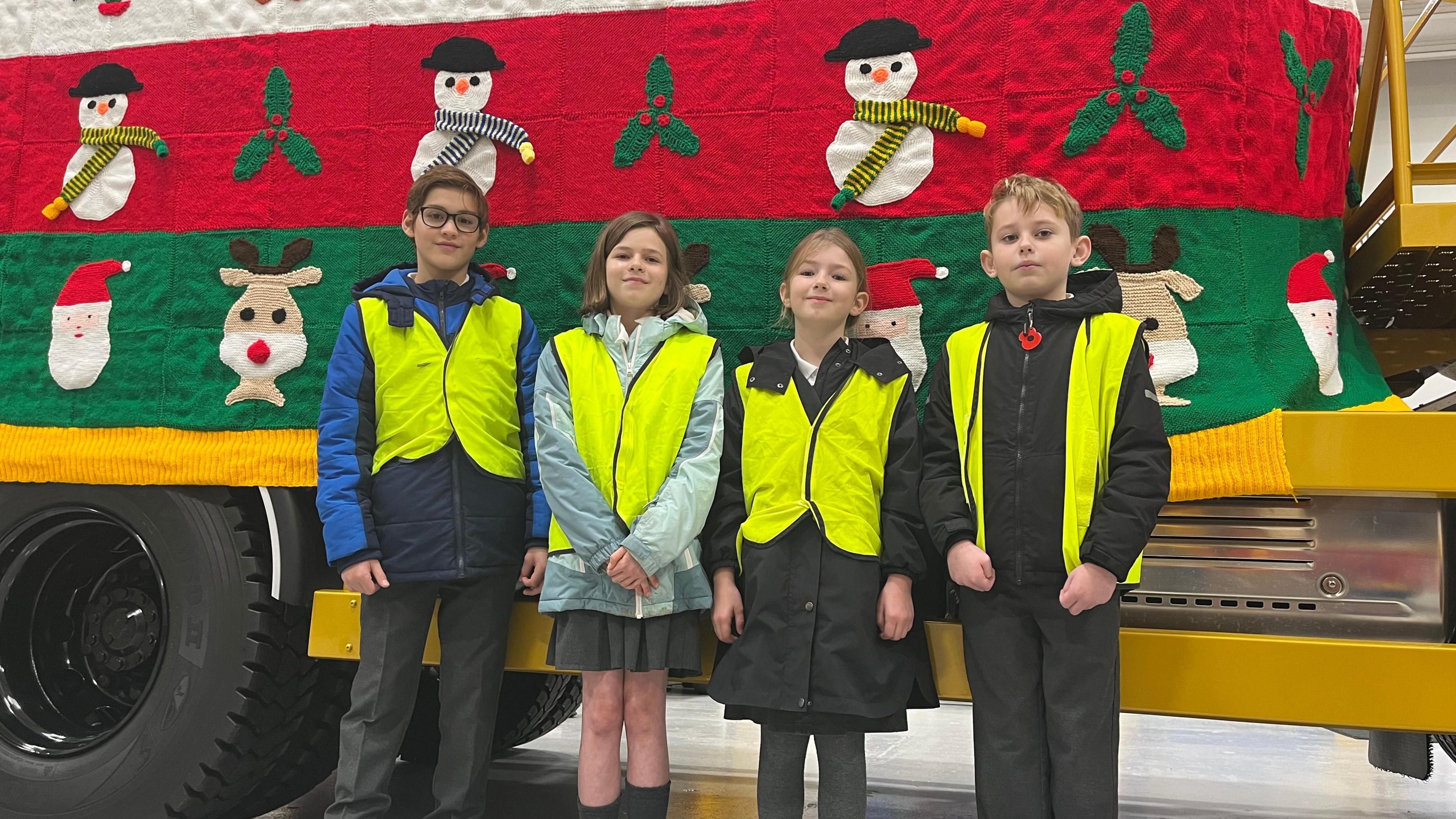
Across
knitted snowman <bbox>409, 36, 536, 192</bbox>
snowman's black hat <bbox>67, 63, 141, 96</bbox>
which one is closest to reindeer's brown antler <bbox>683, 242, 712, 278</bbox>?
knitted snowman <bbox>409, 36, 536, 192</bbox>

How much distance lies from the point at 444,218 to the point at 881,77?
114 cm

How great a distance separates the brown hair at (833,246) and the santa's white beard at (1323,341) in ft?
3.32

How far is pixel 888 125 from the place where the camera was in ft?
8.16

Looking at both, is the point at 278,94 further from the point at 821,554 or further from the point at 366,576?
the point at 821,554

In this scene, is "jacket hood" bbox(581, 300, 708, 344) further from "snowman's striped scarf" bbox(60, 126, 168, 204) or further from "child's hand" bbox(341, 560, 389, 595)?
"snowman's striped scarf" bbox(60, 126, 168, 204)

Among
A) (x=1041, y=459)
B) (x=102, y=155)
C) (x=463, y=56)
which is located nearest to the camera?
(x=1041, y=459)

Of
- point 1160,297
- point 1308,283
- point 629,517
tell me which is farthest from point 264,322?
point 1308,283

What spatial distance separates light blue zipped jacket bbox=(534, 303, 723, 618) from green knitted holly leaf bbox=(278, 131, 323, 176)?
1.07 meters

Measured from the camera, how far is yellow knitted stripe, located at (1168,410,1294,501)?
2135 mm

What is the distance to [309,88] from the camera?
2.86 meters

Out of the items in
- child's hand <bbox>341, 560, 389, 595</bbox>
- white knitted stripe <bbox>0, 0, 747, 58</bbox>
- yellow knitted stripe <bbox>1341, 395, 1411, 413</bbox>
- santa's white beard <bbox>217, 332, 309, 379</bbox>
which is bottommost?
child's hand <bbox>341, 560, 389, 595</bbox>

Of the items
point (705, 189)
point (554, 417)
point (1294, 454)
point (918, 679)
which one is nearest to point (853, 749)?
point (918, 679)

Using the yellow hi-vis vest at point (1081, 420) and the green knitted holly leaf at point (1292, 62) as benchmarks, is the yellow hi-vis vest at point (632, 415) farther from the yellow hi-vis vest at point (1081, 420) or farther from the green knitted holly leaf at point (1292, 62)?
the green knitted holly leaf at point (1292, 62)

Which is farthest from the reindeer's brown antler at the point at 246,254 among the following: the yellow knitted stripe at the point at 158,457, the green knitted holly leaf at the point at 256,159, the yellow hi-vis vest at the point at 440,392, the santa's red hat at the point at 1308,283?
the santa's red hat at the point at 1308,283
